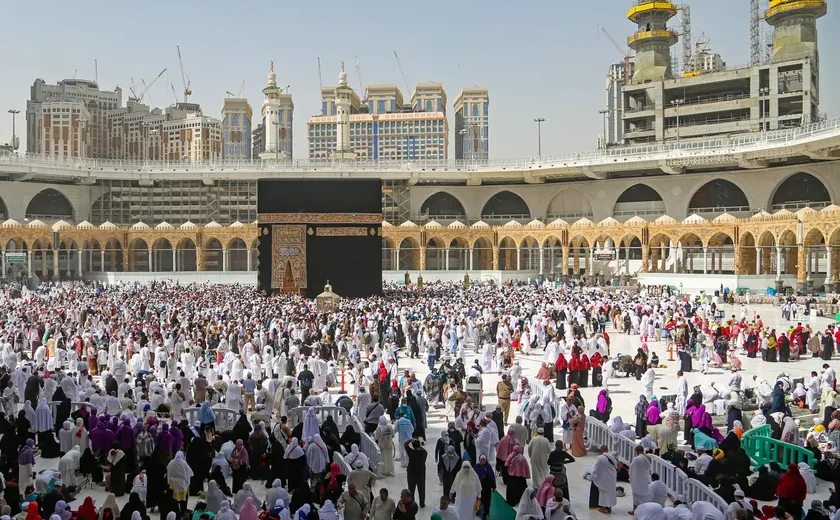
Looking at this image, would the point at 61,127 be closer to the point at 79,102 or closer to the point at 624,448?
the point at 79,102

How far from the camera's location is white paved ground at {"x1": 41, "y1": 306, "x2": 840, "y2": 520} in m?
6.72

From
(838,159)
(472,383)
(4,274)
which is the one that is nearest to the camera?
(472,383)

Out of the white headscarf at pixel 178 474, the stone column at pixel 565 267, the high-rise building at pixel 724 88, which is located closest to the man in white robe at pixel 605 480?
the white headscarf at pixel 178 474

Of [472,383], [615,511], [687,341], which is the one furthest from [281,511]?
[687,341]

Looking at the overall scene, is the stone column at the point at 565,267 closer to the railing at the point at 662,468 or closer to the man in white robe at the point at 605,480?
the railing at the point at 662,468

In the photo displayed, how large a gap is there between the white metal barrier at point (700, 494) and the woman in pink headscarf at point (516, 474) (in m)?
1.30

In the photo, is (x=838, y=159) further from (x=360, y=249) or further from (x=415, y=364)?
(x=415, y=364)

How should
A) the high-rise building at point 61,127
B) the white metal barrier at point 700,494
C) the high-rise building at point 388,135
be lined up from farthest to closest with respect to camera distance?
1. the high-rise building at point 388,135
2. the high-rise building at point 61,127
3. the white metal barrier at point 700,494

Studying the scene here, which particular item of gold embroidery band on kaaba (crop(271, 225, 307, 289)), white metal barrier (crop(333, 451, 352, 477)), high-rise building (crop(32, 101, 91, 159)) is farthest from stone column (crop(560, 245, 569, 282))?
high-rise building (crop(32, 101, 91, 159))

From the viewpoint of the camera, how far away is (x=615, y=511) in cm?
638

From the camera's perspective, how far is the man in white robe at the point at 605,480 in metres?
6.23

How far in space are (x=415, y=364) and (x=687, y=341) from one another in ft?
17.2

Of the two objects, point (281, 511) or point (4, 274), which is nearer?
point (281, 511)

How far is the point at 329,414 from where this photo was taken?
786cm
